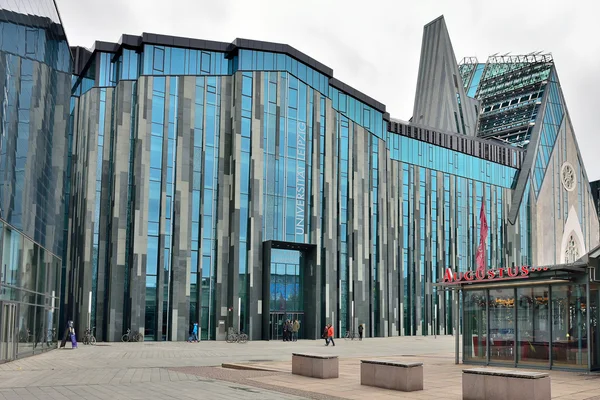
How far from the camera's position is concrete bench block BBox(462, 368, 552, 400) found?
46.0 ft

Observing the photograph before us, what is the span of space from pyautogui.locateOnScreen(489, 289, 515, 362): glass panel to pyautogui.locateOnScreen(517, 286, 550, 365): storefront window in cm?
34

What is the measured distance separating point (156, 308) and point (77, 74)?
21.7 metres

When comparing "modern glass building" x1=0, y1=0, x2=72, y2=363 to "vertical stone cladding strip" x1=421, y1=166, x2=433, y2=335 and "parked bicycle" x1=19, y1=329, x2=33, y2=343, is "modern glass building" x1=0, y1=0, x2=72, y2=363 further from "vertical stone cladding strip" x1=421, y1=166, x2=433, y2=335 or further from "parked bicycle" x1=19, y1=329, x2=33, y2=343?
"vertical stone cladding strip" x1=421, y1=166, x2=433, y2=335

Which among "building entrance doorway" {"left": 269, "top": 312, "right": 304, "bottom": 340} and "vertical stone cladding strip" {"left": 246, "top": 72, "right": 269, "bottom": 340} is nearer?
"vertical stone cladding strip" {"left": 246, "top": 72, "right": 269, "bottom": 340}

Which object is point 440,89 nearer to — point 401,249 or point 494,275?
point 401,249

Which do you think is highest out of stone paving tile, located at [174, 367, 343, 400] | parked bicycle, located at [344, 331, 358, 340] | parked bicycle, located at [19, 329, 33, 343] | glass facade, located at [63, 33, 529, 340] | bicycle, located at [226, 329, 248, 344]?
glass facade, located at [63, 33, 529, 340]

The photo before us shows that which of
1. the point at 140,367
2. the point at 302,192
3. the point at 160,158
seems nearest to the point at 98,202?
the point at 160,158

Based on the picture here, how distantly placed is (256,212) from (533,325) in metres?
30.7

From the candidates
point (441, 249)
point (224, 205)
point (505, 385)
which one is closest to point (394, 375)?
point (505, 385)

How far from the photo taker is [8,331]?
86.3 feet

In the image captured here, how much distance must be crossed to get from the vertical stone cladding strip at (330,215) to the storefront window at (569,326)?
32.9 m

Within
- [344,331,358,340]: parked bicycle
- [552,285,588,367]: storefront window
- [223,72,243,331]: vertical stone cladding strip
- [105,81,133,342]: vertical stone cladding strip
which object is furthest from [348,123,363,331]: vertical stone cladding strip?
[552,285,588,367]: storefront window

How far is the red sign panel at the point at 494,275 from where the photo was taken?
74.3 feet

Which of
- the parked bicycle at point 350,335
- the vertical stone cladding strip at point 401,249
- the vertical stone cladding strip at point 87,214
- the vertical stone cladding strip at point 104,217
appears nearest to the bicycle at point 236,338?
the vertical stone cladding strip at point 104,217
